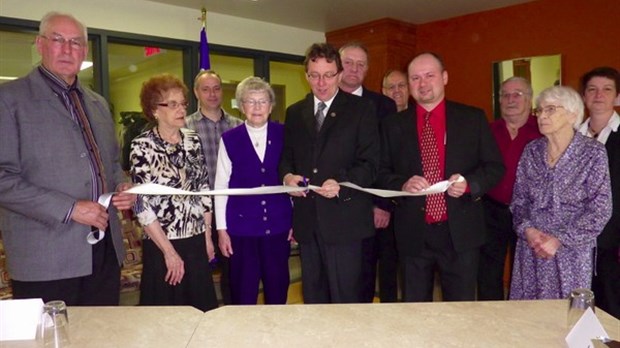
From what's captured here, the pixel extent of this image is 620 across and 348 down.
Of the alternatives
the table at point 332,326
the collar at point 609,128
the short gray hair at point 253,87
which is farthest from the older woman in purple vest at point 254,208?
the collar at point 609,128

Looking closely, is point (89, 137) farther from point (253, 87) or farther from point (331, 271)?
point (331, 271)

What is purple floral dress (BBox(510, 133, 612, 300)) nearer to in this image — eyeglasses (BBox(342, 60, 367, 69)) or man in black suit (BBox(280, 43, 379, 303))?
man in black suit (BBox(280, 43, 379, 303))

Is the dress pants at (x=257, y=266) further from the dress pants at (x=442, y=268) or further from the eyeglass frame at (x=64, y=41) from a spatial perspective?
the eyeglass frame at (x=64, y=41)

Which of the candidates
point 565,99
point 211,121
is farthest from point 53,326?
point 211,121

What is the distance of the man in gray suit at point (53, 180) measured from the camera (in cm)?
210

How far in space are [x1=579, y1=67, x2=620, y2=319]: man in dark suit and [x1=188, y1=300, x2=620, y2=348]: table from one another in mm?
1598

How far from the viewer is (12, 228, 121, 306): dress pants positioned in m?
2.18

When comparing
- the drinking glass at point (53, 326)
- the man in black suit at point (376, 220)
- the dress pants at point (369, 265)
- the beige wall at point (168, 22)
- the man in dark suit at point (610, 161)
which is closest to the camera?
the drinking glass at point (53, 326)

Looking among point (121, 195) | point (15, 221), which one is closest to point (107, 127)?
point (121, 195)

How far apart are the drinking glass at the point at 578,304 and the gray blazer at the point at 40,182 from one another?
1938 millimetres

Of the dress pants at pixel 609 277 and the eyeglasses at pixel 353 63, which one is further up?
the eyeglasses at pixel 353 63

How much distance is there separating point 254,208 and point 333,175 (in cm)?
53

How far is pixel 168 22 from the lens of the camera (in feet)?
19.7

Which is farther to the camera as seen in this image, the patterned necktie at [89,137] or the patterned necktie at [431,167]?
the patterned necktie at [431,167]
